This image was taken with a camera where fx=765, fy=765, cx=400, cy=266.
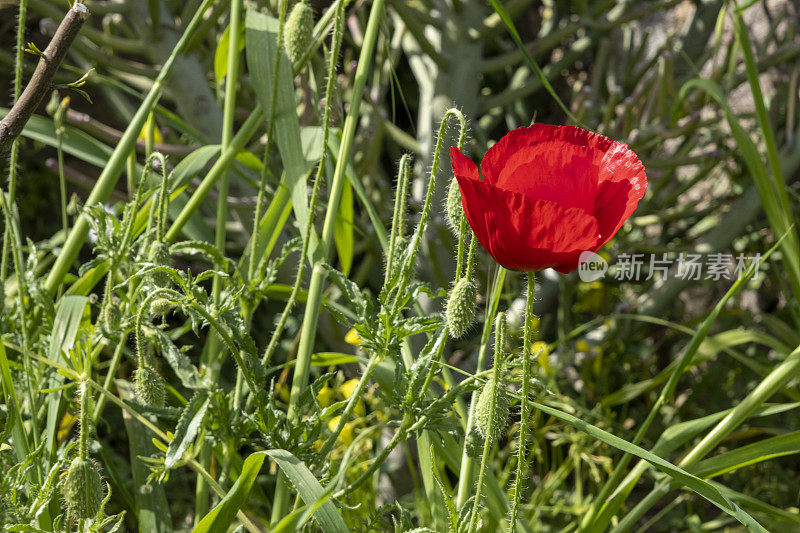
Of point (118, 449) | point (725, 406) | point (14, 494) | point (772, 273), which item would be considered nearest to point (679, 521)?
point (725, 406)

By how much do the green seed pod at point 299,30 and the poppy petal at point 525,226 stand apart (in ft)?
0.89

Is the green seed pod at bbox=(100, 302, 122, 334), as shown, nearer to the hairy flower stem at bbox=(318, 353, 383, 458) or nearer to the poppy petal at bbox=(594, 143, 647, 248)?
the hairy flower stem at bbox=(318, 353, 383, 458)

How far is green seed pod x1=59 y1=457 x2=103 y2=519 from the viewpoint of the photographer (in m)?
0.53

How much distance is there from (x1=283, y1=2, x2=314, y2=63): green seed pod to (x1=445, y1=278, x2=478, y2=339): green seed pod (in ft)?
0.87

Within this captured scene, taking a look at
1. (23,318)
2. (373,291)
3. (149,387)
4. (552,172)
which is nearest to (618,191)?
(552,172)

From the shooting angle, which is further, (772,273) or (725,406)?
(772,273)

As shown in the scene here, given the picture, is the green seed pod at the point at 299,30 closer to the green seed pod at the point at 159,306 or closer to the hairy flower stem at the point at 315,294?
the hairy flower stem at the point at 315,294

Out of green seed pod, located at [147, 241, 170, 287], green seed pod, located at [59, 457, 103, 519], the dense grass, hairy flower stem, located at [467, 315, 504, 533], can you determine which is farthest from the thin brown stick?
hairy flower stem, located at [467, 315, 504, 533]

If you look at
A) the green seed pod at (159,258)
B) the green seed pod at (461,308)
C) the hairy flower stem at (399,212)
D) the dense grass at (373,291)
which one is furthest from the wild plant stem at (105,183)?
the green seed pod at (461,308)

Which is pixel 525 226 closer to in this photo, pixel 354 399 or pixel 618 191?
pixel 618 191

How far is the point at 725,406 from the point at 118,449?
1.31 m

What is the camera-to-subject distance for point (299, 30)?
66 centimetres

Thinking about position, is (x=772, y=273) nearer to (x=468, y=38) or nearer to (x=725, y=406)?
(x=725, y=406)

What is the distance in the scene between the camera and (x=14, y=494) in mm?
559
